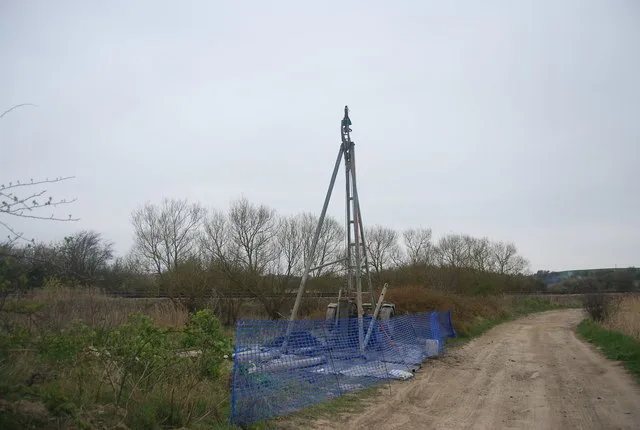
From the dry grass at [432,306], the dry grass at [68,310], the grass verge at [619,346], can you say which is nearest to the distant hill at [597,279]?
the dry grass at [432,306]

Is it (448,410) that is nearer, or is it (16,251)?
(16,251)

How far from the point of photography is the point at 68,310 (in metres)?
9.59

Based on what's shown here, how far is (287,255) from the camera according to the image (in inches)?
1128

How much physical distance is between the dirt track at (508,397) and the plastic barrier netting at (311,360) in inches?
21.7

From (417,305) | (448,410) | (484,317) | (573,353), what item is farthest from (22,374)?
(484,317)

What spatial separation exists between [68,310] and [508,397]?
8.47 meters

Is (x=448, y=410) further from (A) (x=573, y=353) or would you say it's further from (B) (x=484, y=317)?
(B) (x=484, y=317)

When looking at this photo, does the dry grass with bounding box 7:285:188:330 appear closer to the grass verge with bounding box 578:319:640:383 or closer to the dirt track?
the dirt track

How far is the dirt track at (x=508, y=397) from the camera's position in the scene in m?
6.57

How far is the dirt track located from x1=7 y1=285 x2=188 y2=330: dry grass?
360cm

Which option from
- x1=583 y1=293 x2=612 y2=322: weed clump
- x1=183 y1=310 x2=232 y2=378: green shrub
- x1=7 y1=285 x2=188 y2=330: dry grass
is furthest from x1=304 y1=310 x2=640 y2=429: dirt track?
x1=583 y1=293 x2=612 y2=322: weed clump

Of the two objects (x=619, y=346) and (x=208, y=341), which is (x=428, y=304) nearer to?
(x=619, y=346)

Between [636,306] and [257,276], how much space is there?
17.1 metres

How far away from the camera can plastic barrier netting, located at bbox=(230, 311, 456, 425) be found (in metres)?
6.09
